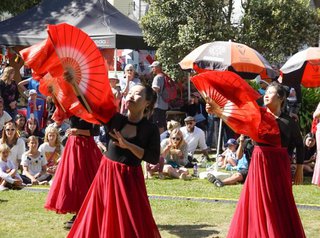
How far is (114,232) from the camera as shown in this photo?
528cm

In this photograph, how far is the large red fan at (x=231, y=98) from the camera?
5.61 metres

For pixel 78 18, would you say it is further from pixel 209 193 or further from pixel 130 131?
pixel 130 131

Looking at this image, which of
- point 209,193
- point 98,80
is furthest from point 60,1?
point 98,80

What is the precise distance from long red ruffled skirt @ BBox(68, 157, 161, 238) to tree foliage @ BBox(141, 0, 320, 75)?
10.7m

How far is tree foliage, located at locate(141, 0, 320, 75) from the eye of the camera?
52.2 ft

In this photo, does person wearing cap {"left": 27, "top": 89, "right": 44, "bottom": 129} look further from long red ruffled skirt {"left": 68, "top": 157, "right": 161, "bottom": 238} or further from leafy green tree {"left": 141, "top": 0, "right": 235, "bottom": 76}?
long red ruffled skirt {"left": 68, "top": 157, "right": 161, "bottom": 238}

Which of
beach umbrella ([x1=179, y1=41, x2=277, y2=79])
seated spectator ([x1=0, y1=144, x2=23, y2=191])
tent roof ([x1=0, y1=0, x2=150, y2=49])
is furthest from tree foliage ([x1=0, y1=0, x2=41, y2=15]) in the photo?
seated spectator ([x1=0, y1=144, x2=23, y2=191])

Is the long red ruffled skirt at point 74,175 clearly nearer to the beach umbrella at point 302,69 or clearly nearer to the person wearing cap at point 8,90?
the beach umbrella at point 302,69

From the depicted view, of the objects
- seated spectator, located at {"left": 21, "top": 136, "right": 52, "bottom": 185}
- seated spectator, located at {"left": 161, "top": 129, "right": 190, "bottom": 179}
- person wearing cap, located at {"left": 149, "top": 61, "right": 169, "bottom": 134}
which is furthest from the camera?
person wearing cap, located at {"left": 149, "top": 61, "right": 169, "bottom": 134}

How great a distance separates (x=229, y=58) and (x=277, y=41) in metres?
5.22

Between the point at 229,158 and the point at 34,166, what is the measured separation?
12.3 ft

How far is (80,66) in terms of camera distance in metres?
5.34

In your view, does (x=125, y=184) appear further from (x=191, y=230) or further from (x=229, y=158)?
(x=229, y=158)

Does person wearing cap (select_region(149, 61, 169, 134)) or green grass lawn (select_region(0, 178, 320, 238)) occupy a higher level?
person wearing cap (select_region(149, 61, 169, 134))
